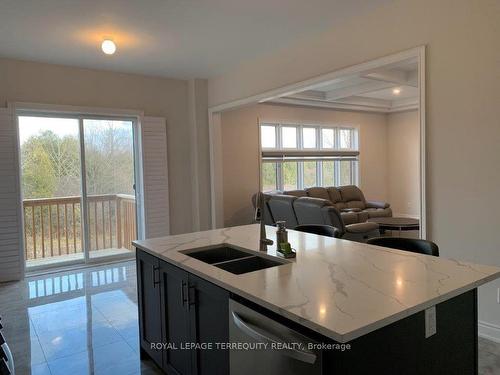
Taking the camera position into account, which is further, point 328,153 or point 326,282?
point 328,153

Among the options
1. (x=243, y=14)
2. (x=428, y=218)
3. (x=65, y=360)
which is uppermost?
(x=243, y=14)

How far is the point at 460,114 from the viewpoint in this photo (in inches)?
115

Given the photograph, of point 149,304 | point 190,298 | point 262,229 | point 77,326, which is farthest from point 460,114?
point 77,326

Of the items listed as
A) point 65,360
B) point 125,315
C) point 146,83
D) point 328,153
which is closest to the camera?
point 65,360

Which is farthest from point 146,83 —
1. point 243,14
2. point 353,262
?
point 353,262

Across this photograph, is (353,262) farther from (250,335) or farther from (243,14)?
(243,14)

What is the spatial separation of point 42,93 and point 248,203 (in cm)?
374

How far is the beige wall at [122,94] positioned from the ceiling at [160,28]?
0.20 m

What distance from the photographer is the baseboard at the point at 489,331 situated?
2.83 metres

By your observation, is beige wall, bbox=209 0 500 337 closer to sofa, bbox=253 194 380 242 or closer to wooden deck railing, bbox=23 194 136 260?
sofa, bbox=253 194 380 242

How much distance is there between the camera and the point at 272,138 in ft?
24.5

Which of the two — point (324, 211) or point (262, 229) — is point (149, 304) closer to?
point (262, 229)

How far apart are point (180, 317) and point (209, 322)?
0.33m

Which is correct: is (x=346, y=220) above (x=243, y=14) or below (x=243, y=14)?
below
